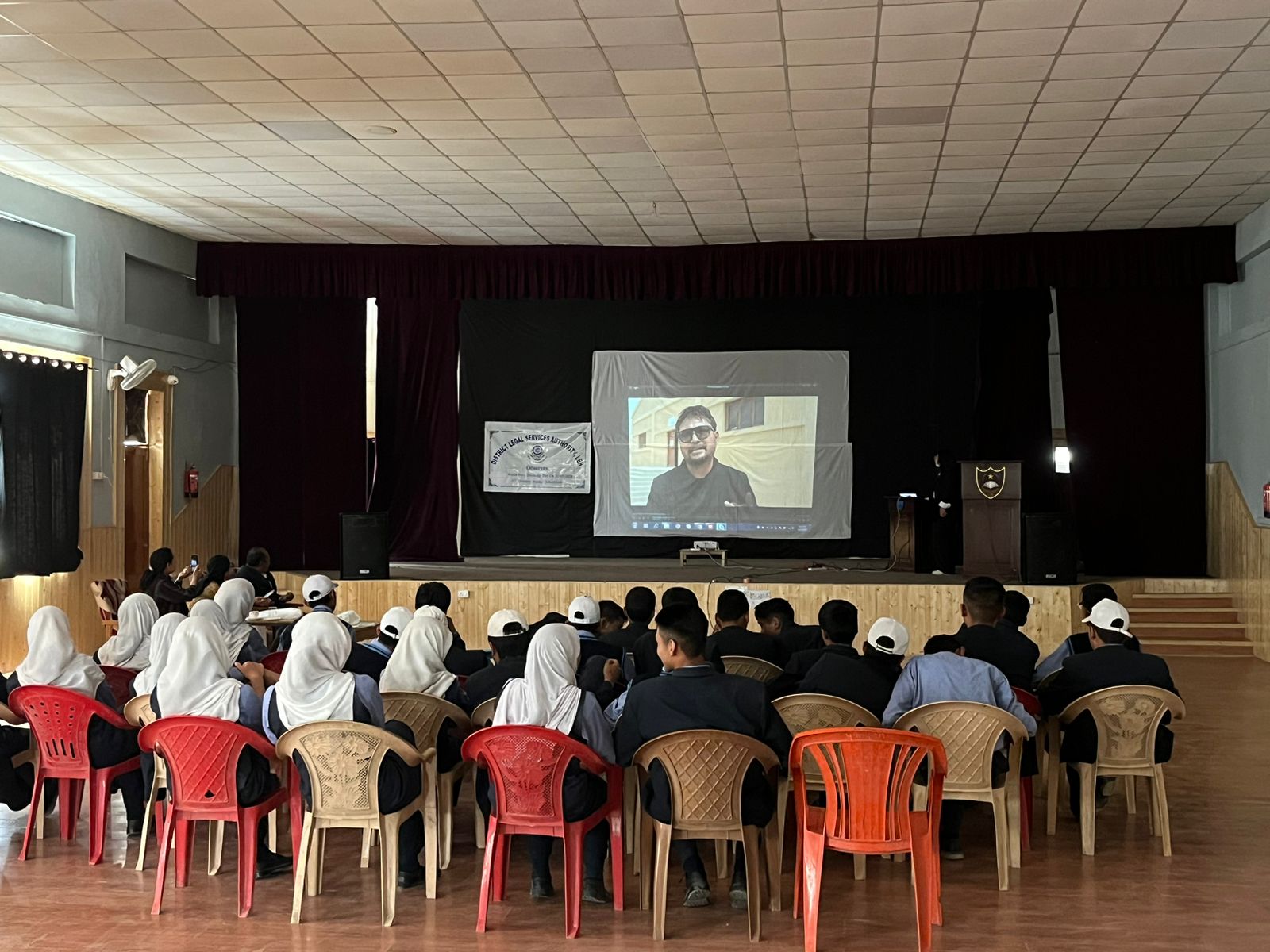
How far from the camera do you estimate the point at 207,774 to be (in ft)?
14.4

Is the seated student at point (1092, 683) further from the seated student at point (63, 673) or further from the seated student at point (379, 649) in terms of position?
the seated student at point (63, 673)

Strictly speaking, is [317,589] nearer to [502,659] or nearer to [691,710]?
[502,659]

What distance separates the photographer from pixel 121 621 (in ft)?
20.9

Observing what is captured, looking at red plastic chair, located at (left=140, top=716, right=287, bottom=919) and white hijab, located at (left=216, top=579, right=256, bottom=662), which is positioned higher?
white hijab, located at (left=216, top=579, right=256, bottom=662)

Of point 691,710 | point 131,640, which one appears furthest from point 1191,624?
point 131,640

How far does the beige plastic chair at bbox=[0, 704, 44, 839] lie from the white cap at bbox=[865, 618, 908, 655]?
3508mm

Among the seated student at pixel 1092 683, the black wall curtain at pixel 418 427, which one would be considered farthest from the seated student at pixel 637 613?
the black wall curtain at pixel 418 427

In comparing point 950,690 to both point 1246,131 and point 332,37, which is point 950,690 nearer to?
point 332,37

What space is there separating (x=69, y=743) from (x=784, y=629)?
11.1ft

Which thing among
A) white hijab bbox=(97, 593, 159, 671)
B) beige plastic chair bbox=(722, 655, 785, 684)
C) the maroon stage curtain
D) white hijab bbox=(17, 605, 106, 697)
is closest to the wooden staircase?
the maroon stage curtain

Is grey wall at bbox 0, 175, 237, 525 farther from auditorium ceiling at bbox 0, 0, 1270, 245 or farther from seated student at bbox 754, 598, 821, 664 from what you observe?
seated student at bbox 754, 598, 821, 664

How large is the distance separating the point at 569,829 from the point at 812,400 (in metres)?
9.79

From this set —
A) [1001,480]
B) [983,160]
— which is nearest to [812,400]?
[1001,480]

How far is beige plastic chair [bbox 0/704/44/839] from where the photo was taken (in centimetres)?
504
